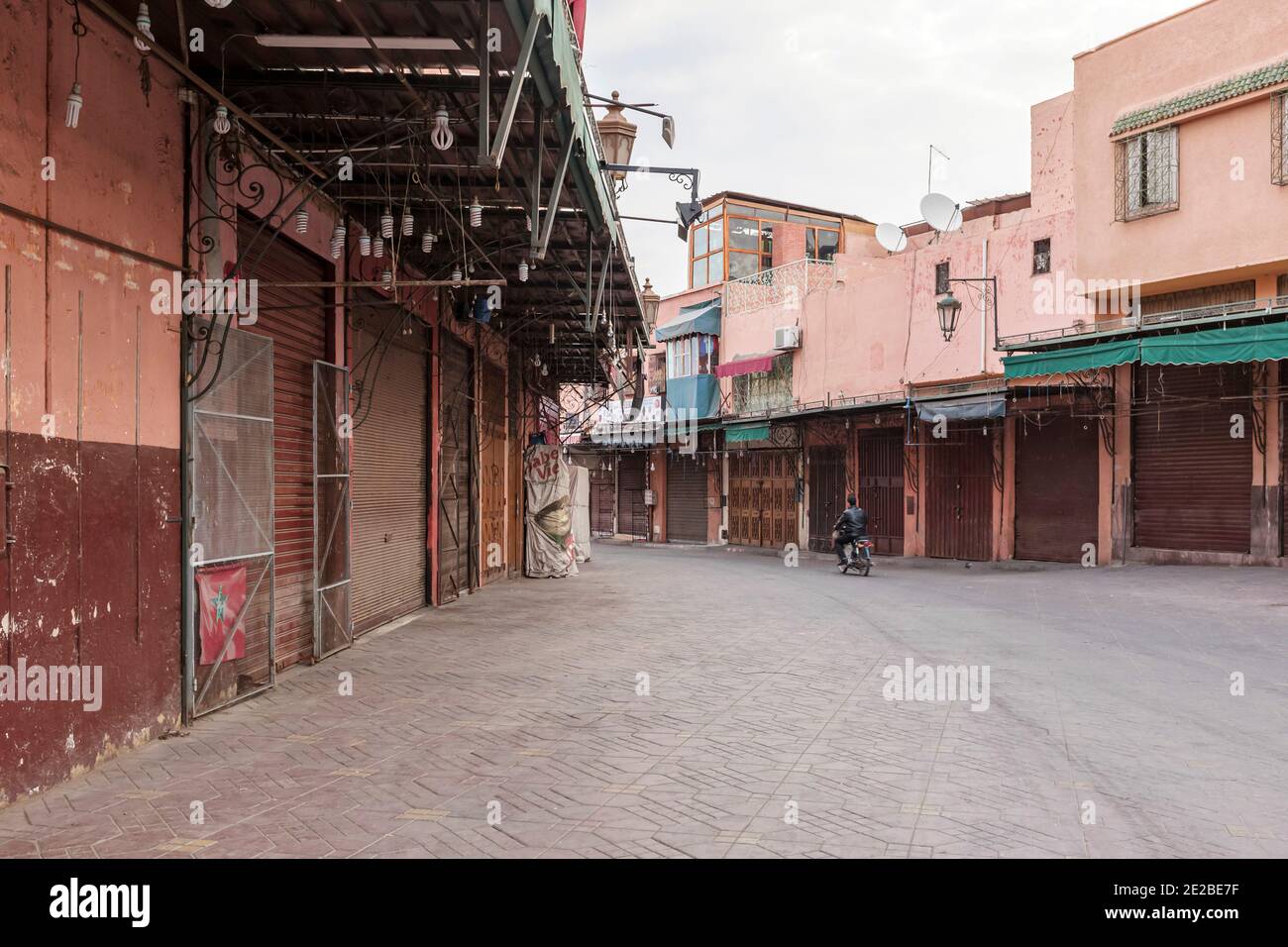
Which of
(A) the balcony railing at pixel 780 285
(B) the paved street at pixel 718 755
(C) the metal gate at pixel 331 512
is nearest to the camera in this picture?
(B) the paved street at pixel 718 755

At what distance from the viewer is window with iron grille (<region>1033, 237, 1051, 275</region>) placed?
22656mm

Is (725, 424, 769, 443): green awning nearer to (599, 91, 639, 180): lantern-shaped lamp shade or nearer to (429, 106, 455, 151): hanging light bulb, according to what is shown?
(599, 91, 639, 180): lantern-shaped lamp shade

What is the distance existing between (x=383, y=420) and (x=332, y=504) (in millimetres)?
2272

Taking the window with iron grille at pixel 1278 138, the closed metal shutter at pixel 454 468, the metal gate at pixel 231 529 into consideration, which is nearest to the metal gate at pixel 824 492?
the window with iron grille at pixel 1278 138

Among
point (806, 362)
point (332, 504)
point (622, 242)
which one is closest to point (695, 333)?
point (806, 362)

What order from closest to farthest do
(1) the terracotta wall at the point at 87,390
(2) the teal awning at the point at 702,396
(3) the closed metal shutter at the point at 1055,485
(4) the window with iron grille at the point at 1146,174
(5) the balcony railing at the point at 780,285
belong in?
(1) the terracotta wall at the point at 87,390
(4) the window with iron grille at the point at 1146,174
(3) the closed metal shutter at the point at 1055,485
(5) the balcony railing at the point at 780,285
(2) the teal awning at the point at 702,396

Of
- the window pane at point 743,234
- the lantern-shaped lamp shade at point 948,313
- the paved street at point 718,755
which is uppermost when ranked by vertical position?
the window pane at point 743,234

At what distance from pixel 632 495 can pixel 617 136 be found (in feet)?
93.0

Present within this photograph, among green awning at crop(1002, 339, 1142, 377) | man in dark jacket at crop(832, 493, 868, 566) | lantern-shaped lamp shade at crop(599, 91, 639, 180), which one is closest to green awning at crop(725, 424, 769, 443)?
man in dark jacket at crop(832, 493, 868, 566)

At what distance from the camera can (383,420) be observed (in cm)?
1237

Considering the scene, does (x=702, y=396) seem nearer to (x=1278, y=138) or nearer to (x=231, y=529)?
(x=1278, y=138)

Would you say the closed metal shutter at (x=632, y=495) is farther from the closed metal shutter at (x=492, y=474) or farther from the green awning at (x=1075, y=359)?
the green awning at (x=1075, y=359)

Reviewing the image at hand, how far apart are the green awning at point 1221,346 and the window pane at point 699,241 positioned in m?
22.3

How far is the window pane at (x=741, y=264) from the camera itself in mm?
36938
